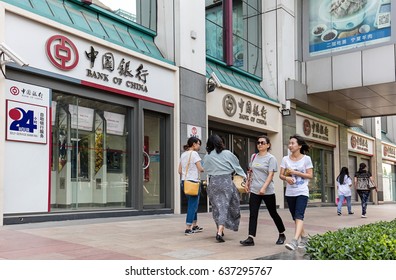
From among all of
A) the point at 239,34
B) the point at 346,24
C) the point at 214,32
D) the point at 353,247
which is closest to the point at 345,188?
the point at 346,24

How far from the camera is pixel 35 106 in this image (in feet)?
28.8

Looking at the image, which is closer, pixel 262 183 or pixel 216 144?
pixel 262 183

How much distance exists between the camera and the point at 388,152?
3092cm

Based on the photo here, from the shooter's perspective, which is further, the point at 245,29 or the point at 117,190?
the point at 245,29

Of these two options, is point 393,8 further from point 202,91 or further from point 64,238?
point 64,238

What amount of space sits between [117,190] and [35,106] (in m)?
3.24

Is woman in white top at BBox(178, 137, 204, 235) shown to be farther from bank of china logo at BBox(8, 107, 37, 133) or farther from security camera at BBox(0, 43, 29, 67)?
security camera at BBox(0, 43, 29, 67)

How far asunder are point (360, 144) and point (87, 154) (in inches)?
774

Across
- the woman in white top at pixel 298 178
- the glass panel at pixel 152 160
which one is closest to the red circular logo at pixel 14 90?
the glass panel at pixel 152 160

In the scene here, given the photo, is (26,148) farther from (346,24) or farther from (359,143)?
(359,143)

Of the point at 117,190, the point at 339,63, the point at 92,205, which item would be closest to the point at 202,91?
the point at 117,190

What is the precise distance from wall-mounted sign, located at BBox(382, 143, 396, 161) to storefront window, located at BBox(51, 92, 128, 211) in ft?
77.7

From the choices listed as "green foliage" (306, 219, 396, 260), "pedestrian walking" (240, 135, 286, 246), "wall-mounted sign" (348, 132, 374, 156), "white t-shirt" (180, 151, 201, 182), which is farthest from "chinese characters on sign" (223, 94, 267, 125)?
"wall-mounted sign" (348, 132, 374, 156)

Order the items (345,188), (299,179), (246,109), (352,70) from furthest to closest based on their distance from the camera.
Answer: (352,70), (246,109), (345,188), (299,179)
